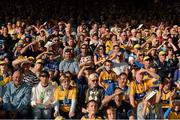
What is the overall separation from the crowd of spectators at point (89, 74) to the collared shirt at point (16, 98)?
2cm

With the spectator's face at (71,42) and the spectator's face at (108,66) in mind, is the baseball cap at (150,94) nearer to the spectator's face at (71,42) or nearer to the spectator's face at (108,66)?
the spectator's face at (108,66)

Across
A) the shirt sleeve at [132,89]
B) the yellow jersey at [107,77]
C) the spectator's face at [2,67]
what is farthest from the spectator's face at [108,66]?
the spectator's face at [2,67]

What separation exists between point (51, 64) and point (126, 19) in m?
9.18

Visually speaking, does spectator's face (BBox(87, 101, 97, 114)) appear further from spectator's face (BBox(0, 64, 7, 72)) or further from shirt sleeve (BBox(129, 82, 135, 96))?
spectator's face (BBox(0, 64, 7, 72))

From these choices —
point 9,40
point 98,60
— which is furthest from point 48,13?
point 98,60

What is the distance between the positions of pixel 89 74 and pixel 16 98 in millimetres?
1696

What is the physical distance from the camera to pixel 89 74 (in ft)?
32.5

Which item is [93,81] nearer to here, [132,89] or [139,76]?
[132,89]

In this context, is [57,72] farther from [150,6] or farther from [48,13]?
[150,6]

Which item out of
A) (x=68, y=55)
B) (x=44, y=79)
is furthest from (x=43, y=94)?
(x=68, y=55)

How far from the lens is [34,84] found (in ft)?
31.4

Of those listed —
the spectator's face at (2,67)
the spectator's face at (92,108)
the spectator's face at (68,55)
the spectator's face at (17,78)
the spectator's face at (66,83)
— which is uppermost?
the spectator's face at (68,55)

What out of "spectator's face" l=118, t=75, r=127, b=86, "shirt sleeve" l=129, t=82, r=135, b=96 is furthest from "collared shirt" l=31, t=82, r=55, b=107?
"shirt sleeve" l=129, t=82, r=135, b=96

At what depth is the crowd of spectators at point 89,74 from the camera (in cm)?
891
